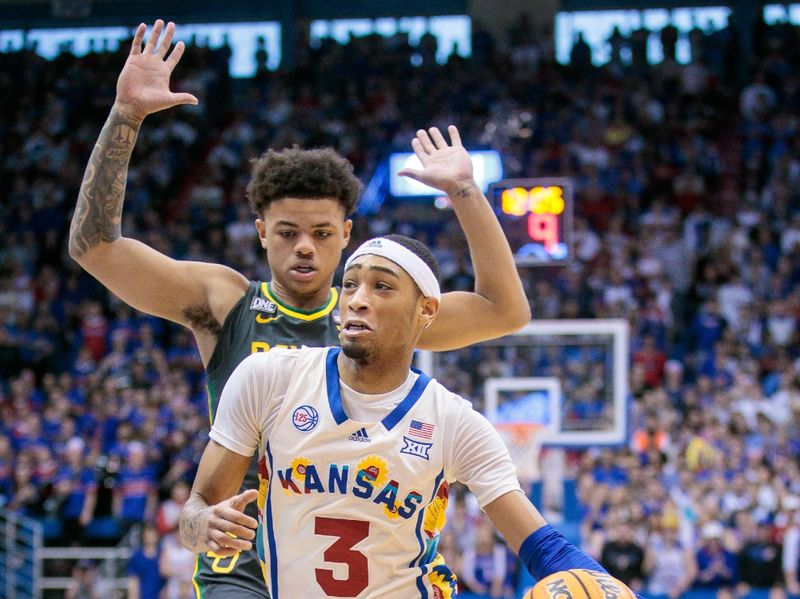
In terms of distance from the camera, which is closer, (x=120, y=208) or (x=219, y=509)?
(x=219, y=509)

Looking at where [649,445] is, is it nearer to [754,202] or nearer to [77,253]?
[754,202]

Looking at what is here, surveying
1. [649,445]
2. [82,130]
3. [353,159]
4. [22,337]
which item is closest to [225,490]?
[649,445]

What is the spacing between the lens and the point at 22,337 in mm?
18547

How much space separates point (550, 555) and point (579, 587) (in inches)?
9.4

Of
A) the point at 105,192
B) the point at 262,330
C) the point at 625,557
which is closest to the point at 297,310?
the point at 262,330

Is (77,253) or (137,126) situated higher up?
(137,126)

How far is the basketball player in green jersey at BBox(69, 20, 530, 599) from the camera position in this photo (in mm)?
4211

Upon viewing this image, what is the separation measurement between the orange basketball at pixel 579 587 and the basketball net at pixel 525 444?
29.9 ft

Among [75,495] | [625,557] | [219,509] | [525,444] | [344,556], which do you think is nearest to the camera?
[219,509]

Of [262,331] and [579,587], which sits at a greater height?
[262,331]

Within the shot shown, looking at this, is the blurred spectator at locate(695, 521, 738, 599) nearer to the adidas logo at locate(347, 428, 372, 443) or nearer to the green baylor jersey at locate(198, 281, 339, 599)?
the green baylor jersey at locate(198, 281, 339, 599)

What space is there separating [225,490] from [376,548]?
1.55 ft

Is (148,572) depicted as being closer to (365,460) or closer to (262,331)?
(262,331)

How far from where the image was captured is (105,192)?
4.22 m
